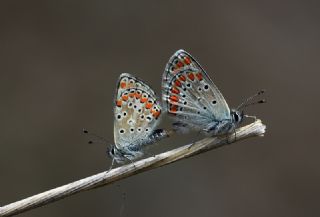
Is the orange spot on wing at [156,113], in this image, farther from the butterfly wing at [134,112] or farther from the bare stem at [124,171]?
the bare stem at [124,171]

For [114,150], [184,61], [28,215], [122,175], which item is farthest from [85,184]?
[28,215]

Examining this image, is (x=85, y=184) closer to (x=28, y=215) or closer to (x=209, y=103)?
(x=209, y=103)

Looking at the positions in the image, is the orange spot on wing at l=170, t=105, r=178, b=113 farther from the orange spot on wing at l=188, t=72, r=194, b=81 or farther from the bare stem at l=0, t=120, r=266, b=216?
the bare stem at l=0, t=120, r=266, b=216

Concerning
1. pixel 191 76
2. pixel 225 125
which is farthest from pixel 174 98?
pixel 225 125

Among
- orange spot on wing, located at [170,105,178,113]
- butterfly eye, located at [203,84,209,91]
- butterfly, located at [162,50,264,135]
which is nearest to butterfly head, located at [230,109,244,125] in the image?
butterfly, located at [162,50,264,135]

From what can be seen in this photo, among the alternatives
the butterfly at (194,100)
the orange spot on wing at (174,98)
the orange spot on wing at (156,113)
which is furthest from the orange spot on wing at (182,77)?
the orange spot on wing at (156,113)

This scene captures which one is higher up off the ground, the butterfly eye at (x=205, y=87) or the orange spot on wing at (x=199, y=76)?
the orange spot on wing at (x=199, y=76)
